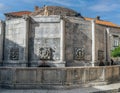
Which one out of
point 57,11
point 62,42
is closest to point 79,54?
point 62,42

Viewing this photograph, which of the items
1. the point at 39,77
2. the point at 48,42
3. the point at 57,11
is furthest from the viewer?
the point at 57,11

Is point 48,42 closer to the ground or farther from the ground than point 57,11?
closer to the ground

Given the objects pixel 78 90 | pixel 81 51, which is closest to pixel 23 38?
pixel 81 51

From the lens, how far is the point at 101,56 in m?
17.5

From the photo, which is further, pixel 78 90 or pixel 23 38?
pixel 23 38

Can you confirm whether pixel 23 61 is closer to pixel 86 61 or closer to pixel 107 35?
pixel 86 61

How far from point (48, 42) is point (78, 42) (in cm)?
212

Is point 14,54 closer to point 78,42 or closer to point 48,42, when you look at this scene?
point 48,42

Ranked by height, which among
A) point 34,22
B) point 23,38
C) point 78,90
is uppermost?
point 34,22

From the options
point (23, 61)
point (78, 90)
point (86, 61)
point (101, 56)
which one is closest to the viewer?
point (78, 90)

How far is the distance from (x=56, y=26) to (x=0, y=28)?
4089 mm

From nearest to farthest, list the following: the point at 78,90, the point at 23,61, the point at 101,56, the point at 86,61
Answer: the point at 78,90, the point at 23,61, the point at 86,61, the point at 101,56

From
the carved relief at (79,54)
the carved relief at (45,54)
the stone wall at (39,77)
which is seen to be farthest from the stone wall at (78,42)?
the stone wall at (39,77)

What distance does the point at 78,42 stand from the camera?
1611 centimetres
